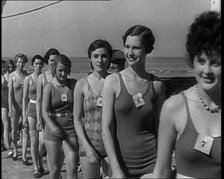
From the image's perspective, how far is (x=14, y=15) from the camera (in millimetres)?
1956

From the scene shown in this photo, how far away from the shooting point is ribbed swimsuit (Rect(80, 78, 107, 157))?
2.38 meters

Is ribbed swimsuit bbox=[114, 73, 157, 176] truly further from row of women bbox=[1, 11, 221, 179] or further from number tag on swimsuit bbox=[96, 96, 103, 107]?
number tag on swimsuit bbox=[96, 96, 103, 107]

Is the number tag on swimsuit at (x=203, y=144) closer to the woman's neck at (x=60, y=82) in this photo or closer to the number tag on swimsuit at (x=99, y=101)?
the number tag on swimsuit at (x=99, y=101)

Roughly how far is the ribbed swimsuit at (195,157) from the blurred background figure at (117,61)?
50.4 inches

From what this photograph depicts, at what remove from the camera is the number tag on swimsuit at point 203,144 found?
1.30 metres

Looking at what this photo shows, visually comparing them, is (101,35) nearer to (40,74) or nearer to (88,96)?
(88,96)

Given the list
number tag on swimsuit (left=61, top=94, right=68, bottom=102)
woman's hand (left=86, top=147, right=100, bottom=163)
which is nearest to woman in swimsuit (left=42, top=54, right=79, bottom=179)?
number tag on swimsuit (left=61, top=94, right=68, bottom=102)

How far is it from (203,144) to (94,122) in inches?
45.7

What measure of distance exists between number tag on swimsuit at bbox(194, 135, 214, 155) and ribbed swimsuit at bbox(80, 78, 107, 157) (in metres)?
1.11

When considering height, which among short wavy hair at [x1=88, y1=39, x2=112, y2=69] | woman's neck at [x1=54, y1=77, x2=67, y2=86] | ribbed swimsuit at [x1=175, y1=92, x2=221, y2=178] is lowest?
ribbed swimsuit at [x1=175, y1=92, x2=221, y2=178]

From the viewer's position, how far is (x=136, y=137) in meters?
1.93

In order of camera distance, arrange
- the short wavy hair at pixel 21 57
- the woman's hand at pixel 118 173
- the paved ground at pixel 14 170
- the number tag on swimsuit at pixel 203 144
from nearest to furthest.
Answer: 1. the number tag on swimsuit at pixel 203 144
2. the woman's hand at pixel 118 173
3. the short wavy hair at pixel 21 57
4. the paved ground at pixel 14 170

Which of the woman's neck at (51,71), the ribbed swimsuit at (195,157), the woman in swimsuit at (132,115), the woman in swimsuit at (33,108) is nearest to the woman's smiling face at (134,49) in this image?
the woman in swimsuit at (132,115)

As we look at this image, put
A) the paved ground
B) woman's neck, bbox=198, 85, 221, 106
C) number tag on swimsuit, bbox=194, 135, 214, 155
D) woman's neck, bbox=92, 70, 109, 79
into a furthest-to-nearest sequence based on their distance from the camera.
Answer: the paved ground → woman's neck, bbox=92, 70, 109, 79 → woman's neck, bbox=198, 85, 221, 106 → number tag on swimsuit, bbox=194, 135, 214, 155
